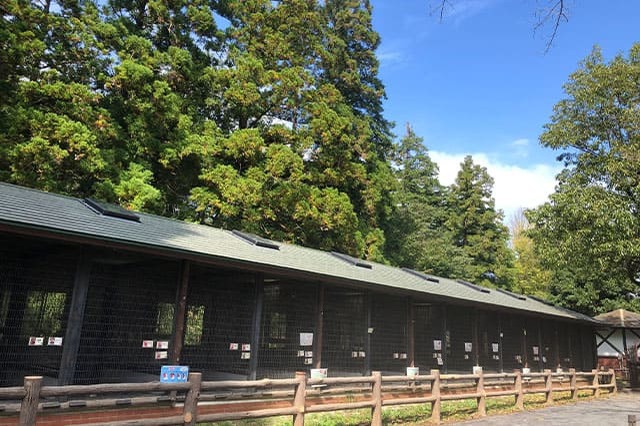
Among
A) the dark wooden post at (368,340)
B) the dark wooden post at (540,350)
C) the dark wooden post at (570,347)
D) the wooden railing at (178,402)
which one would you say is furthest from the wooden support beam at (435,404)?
the dark wooden post at (570,347)

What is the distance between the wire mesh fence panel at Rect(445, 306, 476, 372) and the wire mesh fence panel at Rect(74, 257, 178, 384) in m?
9.14

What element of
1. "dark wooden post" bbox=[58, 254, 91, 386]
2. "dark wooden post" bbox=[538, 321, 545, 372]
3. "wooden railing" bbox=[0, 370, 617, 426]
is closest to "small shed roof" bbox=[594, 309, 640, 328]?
"dark wooden post" bbox=[538, 321, 545, 372]

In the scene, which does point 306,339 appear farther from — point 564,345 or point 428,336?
point 564,345

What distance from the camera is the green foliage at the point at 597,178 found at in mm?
17953

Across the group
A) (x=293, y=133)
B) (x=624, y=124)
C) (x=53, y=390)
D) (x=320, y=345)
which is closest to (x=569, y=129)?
(x=624, y=124)

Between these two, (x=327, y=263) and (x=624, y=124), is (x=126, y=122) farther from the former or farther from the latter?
(x=624, y=124)

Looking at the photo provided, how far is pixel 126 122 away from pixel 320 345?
38.8ft

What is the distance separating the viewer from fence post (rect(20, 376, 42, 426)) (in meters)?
5.03

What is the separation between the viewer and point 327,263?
12969 mm

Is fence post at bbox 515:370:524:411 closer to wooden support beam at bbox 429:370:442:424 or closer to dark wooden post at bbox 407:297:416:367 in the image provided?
dark wooden post at bbox 407:297:416:367

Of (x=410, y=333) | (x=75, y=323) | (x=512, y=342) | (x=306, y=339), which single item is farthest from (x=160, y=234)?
(x=512, y=342)

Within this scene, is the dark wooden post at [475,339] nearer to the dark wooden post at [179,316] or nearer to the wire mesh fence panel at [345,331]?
the wire mesh fence panel at [345,331]

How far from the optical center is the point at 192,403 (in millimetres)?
6418

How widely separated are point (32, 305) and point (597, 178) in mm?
19958
